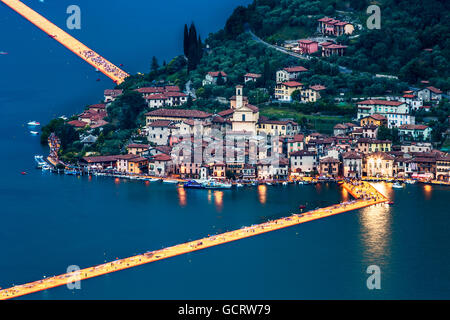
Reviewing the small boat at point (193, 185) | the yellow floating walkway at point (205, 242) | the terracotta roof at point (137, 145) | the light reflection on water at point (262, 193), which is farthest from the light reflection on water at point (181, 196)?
the terracotta roof at point (137, 145)

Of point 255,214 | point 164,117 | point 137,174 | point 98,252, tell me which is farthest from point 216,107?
point 98,252

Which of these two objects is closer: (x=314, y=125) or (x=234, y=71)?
(x=314, y=125)

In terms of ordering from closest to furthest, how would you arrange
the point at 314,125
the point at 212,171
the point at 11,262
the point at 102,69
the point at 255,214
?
the point at 11,262
the point at 255,214
the point at 212,171
the point at 314,125
the point at 102,69

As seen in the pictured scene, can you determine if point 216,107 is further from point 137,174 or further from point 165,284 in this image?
point 165,284

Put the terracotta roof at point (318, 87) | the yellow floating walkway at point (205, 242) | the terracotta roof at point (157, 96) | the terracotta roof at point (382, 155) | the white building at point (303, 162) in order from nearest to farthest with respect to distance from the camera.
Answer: the yellow floating walkway at point (205, 242) → the terracotta roof at point (382, 155) → the white building at point (303, 162) → the terracotta roof at point (318, 87) → the terracotta roof at point (157, 96)

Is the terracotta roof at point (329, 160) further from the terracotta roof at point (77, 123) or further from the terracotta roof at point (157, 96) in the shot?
the terracotta roof at point (77, 123)

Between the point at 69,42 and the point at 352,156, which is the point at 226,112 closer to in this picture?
the point at 352,156

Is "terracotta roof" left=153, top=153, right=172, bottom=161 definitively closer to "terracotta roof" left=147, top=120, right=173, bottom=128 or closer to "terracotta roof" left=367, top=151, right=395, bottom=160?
"terracotta roof" left=147, top=120, right=173, bottom=128

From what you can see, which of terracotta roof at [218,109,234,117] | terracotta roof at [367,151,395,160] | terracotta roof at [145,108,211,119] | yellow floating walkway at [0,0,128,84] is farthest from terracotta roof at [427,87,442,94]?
yellow floating walkway at [0,0,128,84]
